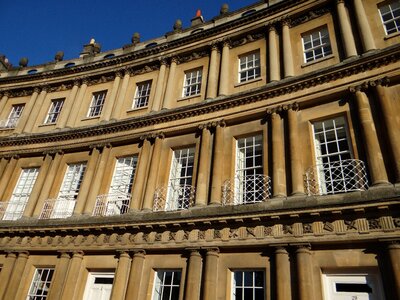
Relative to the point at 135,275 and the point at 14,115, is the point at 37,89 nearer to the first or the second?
the point at 14,115

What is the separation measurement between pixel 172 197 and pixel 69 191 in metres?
5.11

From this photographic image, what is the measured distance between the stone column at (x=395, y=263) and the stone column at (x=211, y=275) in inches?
169

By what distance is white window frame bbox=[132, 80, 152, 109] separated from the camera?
48.3ft

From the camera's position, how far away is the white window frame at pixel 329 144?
355 inches

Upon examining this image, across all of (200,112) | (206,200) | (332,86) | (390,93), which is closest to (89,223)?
(206,200)

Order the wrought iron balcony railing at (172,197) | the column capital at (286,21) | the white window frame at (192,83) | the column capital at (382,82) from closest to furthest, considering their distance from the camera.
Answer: the column capital at (382,82)
the wrought iron balcony railing at (172,197)
the column capital at (286,21)
the white window frame at (192,83)

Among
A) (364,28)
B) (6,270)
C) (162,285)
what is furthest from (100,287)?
(364,28)

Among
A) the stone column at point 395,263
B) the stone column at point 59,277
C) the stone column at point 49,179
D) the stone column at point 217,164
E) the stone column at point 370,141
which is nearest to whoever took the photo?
the stone column at point 395,263

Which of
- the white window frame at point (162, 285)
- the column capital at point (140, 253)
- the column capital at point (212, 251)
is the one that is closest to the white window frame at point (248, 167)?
the column capital at point (212, 251)

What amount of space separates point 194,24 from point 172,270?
12.6 m

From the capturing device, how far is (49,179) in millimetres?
13680

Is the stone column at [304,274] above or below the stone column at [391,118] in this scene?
below

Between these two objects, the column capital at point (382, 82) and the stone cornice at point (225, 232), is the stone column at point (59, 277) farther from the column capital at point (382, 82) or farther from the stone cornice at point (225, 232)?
the column capital at point (382, 82)

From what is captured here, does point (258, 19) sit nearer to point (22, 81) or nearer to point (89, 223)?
point (89, 223)
